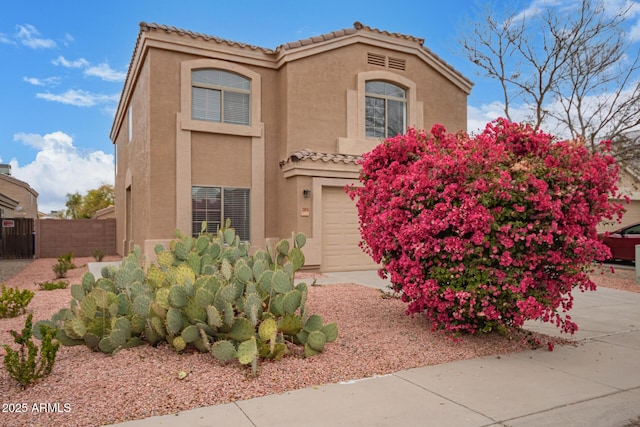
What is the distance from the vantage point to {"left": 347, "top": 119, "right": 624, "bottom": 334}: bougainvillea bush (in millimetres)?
5441

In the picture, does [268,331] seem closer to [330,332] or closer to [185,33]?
[330,332]

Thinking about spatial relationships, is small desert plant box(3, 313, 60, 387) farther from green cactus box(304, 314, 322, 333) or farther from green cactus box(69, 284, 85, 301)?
green cactus box(304, 314, 322, 333)

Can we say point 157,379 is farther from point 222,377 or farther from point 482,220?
point 482,220

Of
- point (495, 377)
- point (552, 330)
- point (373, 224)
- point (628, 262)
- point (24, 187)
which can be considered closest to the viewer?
point (495, 377)

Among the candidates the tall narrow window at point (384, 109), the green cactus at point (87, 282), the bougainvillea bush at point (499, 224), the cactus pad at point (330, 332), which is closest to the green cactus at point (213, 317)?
the cactus pad at point (330, 332)

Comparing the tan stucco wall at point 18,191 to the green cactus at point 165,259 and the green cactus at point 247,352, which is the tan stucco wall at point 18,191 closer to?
the green cactus at point 165,259

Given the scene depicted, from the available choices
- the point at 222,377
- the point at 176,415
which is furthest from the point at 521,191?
the point at 176,415

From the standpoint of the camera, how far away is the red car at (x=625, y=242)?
54.0ft

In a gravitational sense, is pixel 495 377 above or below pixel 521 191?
below

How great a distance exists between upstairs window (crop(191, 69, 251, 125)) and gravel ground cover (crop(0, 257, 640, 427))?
813cm

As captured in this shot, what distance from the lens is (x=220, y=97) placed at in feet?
46.4

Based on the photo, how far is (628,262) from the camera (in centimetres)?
1738

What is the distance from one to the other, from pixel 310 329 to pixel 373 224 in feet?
5.89

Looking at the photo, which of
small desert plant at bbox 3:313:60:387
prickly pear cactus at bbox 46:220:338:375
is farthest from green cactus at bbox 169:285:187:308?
small desert plant at bbox 3:313:60:387
